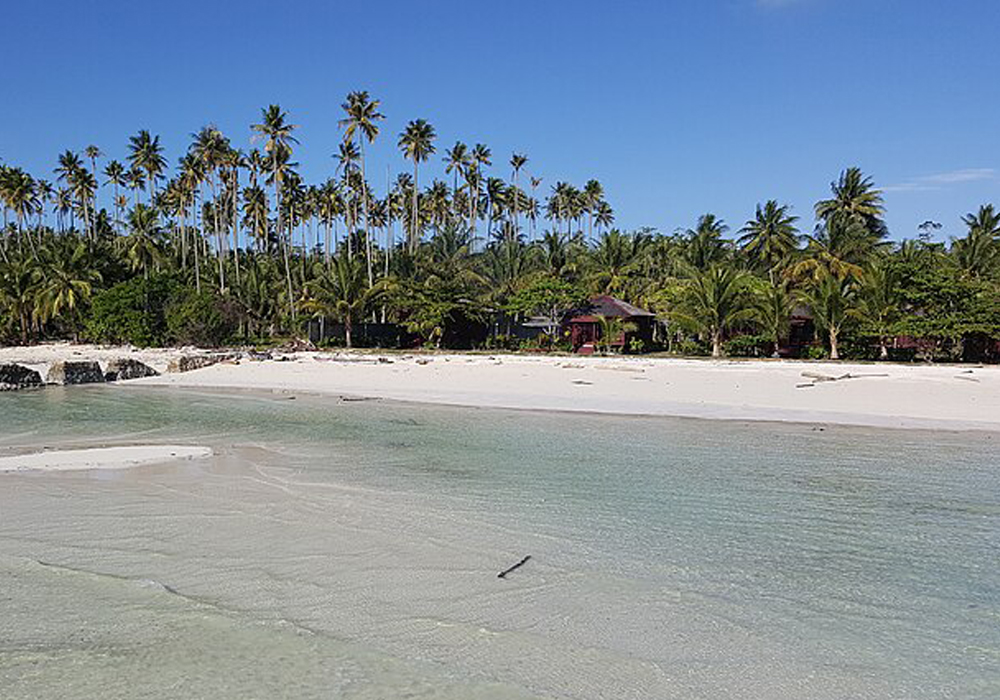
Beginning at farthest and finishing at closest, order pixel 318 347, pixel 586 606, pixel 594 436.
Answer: pixel 318 347 → pixel 594 436 → pixel 586 606

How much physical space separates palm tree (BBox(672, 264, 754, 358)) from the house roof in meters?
5.41

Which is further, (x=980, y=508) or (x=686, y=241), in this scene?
(x=686, y=241)

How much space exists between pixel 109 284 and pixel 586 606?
5435cm

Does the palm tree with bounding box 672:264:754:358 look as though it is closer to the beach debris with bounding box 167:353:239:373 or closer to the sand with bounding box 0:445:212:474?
the beach debris with bounding box 167:353:239:373

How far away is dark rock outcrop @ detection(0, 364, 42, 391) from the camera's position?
28.8m

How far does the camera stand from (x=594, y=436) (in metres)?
15.7

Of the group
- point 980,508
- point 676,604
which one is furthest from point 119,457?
point 980,508

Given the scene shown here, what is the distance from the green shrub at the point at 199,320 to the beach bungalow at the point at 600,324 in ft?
62.1

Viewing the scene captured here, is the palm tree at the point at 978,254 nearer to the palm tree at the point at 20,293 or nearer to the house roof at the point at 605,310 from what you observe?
the house roof at the point at 605,310

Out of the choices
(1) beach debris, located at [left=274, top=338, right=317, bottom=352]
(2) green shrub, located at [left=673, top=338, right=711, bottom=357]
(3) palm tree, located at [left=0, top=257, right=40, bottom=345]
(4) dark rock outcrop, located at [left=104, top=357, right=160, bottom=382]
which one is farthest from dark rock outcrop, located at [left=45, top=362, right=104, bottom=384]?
(2) green shrub, located at [left=673, top=338, right=711, bottom=357]

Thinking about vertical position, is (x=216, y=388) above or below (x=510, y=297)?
below

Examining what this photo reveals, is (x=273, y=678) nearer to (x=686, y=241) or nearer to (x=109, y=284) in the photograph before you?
(x=686, y=241)

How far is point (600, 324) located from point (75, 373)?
23885mm

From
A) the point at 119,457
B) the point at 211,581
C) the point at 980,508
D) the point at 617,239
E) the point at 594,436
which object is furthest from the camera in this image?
the point at 617,239
